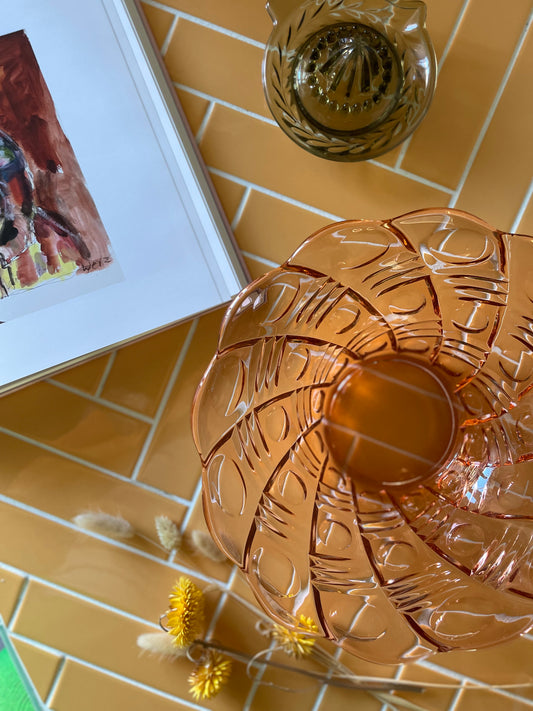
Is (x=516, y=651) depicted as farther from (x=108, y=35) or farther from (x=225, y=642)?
(x=108, y=35)

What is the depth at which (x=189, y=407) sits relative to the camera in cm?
55

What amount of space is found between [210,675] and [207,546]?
11 centimetres

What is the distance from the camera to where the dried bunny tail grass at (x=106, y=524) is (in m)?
0.54

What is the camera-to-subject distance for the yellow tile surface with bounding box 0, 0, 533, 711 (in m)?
0.52

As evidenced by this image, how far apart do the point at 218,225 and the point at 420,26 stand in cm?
22

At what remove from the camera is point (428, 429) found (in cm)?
52

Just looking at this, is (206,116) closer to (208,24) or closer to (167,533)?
(208,24)

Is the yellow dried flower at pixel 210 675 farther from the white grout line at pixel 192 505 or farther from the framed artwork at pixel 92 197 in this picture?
the framed artwork at pixel 92 197

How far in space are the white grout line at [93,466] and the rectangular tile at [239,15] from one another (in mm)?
404

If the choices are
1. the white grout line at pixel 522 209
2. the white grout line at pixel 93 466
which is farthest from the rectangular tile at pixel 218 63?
the white grout line at pixel 93 466

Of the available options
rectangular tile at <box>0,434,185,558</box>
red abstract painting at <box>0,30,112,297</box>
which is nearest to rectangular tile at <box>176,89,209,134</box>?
red abstract painting at <box>0,30,112,297</box>

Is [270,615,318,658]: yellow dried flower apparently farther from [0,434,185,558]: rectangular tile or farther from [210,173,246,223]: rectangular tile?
[210,173,246,223]: rectangular tile

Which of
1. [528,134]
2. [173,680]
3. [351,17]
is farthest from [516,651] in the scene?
[351,17]

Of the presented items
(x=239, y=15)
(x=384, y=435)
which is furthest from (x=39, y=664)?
(x=239, y=15)
